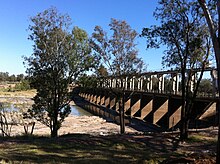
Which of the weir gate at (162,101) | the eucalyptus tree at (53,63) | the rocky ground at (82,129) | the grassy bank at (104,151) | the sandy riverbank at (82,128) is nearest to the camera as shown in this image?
the grassy bank at (104,151)

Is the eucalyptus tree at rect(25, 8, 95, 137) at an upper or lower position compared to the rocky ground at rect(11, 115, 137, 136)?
upper

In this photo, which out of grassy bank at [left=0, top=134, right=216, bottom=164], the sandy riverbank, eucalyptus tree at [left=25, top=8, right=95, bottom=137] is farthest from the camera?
the sandy riverbank

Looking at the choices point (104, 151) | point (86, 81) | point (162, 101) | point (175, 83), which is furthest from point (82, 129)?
point (104, 151)

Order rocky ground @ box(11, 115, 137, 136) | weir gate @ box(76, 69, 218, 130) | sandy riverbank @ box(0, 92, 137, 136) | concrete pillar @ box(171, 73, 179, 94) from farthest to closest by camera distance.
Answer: concrete pillar @ box(171, 73, 179, 94) → sandy riverbank @ box(0, 92, 137, 136) → rocky ground @ box(11, 115, 137, 136) → weir gate @ box(76, 69, 218, 130)

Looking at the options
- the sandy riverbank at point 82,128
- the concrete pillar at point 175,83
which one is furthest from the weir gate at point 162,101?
the sandy riverbank at point 82,128

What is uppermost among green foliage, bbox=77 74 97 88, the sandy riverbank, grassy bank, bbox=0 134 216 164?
green foliage, bbox=77 74 97 88

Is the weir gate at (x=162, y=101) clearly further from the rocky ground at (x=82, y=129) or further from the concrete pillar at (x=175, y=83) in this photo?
the rocky ground at (x=82, y=129)

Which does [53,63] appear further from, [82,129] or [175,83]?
[175,83]

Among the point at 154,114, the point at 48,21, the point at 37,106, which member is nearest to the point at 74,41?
the point at 48,21

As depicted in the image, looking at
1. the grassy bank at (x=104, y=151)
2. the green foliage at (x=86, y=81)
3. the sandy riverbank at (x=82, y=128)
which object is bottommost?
the sandy riverbank at (x=82, y=128)

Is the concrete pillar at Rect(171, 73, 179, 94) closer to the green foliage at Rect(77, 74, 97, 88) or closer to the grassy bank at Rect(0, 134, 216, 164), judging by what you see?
the green foliage at Rect(77, 74, 97, 88)

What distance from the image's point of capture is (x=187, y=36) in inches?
480

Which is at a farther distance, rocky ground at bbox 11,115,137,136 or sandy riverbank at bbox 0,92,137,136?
sandy riverbank at bbox 0,92,137,136

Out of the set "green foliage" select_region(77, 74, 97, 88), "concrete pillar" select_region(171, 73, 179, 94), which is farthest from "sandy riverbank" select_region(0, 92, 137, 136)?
"concrete pillar" select_region(171, 73, 179, 94)
